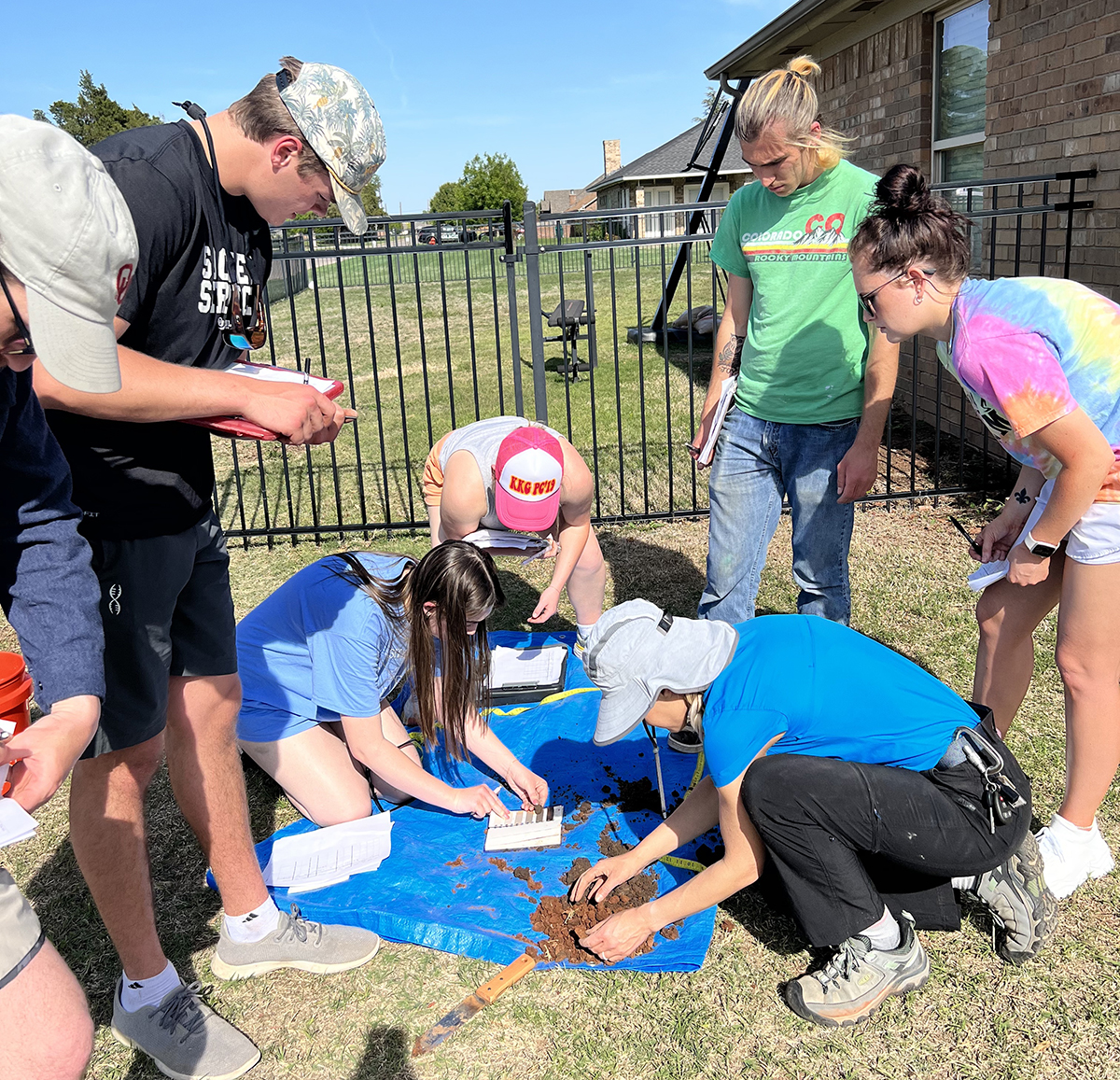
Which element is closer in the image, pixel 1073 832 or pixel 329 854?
pixel 1073 832

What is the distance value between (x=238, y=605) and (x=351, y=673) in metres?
2.60

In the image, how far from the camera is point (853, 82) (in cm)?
868

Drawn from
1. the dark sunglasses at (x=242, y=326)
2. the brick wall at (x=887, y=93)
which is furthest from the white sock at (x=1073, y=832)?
the brick wall at (x=887, y=93)

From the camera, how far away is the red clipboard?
1.94 metres

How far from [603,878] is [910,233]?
1898mm

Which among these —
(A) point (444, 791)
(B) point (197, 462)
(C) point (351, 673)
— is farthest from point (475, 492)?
(B) point (197, 462)

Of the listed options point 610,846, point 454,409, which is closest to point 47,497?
point 610,846

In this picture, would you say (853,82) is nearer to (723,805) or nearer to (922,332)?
(922,332)

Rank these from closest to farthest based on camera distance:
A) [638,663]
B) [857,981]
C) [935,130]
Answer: [638,663] < [857,981] < [935,130]

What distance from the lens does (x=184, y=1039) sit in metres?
2.25

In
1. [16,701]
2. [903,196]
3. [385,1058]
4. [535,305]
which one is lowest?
[385,1058]

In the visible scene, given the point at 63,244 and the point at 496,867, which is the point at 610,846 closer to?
the point at 496,867

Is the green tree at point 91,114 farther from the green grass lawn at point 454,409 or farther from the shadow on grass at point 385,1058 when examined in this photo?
the shadow on grass at point 385,1058

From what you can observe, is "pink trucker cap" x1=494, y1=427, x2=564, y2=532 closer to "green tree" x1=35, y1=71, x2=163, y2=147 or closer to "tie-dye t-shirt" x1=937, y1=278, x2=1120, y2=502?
"tie-dye t-shirt" x1=937, y1=278, x2=1120, y2=502
